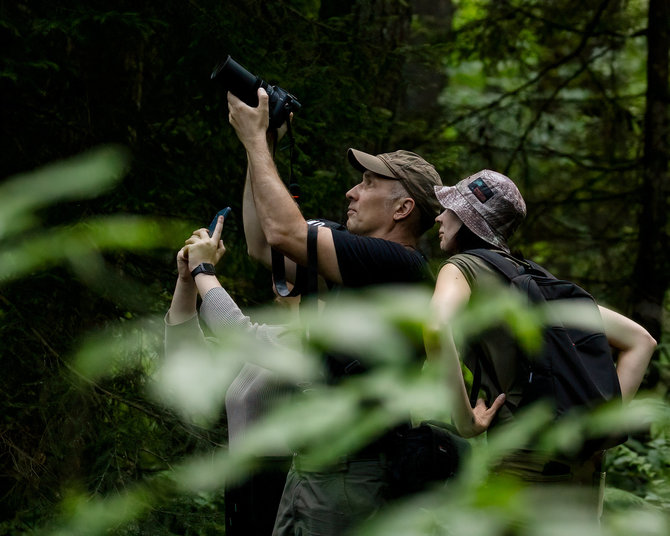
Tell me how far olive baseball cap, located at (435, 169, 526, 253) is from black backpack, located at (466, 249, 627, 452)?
0.21 meters

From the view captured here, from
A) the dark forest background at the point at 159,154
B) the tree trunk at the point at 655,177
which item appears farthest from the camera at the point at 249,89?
the tree trunk at the point at 655,177

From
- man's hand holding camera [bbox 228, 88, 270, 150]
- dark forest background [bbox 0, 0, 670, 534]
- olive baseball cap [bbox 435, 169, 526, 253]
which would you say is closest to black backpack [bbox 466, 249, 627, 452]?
olive baseball cap [bbox 435, 169, 526, 253]

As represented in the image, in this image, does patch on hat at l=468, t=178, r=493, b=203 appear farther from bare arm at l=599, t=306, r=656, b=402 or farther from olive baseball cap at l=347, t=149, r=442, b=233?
bare arm at l=599, t=306, r=656, b=402

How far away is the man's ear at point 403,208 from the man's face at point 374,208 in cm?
2

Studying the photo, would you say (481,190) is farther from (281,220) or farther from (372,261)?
(281,220)

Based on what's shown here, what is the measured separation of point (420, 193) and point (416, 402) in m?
2.17

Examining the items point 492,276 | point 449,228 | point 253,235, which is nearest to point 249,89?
point 253,235

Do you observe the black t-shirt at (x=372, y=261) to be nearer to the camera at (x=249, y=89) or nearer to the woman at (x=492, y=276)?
the woman at (x=492, y=276)

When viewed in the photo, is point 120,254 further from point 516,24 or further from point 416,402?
point 516,24

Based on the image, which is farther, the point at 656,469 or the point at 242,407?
the point at 656,469

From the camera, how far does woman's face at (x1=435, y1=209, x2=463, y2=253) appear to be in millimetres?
2740

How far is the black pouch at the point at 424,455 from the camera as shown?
239cm

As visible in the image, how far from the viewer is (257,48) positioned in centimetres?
526

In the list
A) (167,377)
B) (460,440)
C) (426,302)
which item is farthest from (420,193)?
(167,377)
